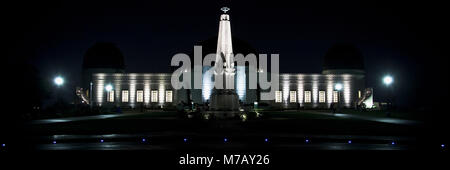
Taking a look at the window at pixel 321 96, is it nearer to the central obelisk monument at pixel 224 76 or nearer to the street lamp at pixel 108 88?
the street lamp at pixel 108 88

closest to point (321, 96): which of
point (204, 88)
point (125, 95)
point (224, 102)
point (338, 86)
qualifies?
point (338, 86)

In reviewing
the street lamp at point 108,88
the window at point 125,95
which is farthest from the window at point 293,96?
the street lamp at point 108,88

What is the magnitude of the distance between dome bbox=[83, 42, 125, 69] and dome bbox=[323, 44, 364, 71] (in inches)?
1730

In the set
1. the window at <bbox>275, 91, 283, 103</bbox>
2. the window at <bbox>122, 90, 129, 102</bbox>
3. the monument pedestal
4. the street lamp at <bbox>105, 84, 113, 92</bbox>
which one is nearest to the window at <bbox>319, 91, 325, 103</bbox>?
the window at <bbox>275, 91, 283, 103</bbox>

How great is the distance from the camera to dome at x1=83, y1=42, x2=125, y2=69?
85750mm

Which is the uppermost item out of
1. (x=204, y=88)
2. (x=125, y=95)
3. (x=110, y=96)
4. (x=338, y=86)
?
(x=338, y=86)

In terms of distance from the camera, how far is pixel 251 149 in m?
16.5

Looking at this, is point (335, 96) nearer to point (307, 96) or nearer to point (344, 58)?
point (307, 96)

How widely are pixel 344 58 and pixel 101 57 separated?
1933 inches

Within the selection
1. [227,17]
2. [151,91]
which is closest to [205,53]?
[151,91]

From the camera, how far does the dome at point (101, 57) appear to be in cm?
8575

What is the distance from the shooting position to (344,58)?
87312mm

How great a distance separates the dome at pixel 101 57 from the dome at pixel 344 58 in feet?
144
